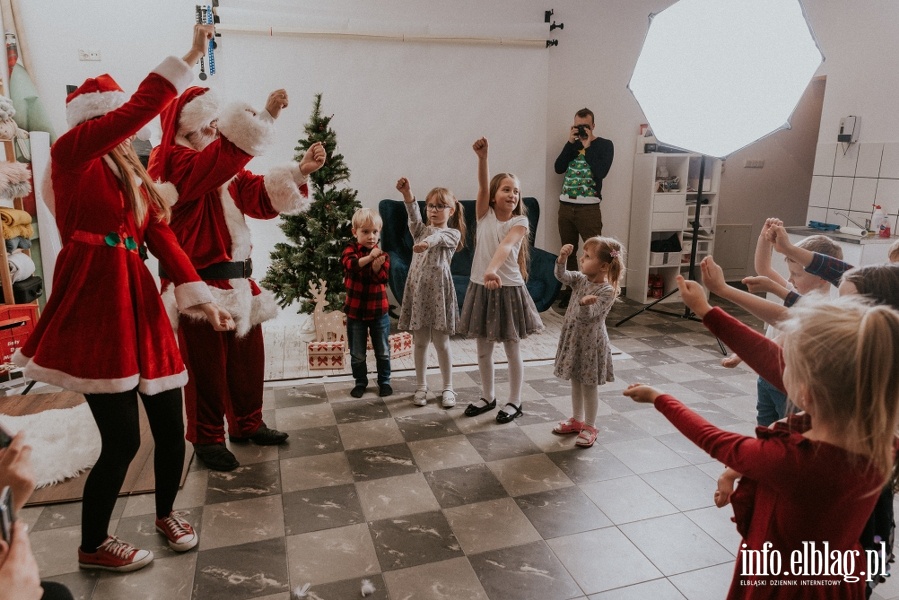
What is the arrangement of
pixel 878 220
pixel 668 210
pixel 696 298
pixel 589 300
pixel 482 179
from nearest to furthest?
pixel 696 298 → pixel 589 300 → pixel 482 179 → pixel 878 220 → pixel 668 210

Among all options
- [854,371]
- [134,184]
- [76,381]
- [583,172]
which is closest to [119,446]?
[76,381]

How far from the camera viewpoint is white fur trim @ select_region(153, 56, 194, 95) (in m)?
1.56

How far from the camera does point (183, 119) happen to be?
7.26ft

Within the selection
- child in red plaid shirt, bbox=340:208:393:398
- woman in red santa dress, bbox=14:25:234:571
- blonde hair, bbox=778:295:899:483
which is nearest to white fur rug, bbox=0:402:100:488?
woman in red santa dress, bbox=14:25:234:571

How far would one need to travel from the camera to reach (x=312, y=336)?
4.50m

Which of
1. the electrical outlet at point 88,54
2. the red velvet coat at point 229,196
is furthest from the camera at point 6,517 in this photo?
the electrical outlet at point 88,54

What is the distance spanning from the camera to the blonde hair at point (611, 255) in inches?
101

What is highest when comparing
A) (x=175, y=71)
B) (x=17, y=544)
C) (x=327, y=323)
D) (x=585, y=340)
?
(x=175, y=71)

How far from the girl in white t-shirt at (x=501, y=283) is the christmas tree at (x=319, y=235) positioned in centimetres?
141

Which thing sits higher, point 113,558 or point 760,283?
point 760,283

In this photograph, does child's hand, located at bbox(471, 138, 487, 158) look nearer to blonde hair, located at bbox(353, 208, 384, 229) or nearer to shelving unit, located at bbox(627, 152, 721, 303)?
blonde hair, located at bbox(353, 208, 384, 229)

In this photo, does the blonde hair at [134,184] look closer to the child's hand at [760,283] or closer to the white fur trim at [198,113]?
the white fur trim at [198,113]

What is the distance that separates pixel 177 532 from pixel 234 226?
114cm

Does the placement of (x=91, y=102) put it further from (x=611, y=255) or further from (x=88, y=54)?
(x=88, y=54)
